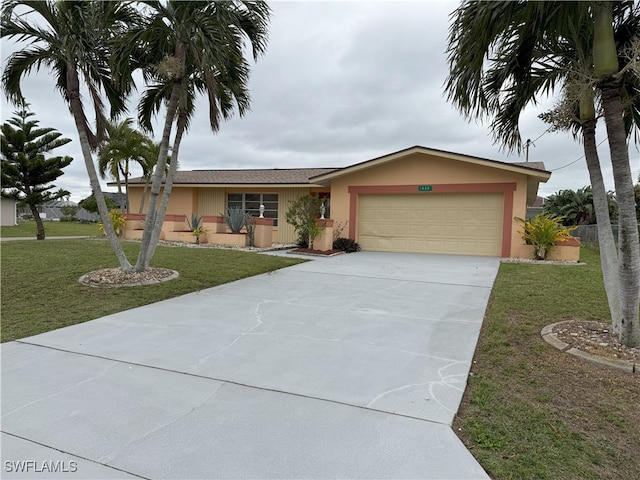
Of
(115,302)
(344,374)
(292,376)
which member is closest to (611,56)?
(344,374)

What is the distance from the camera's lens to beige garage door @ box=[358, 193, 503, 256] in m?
13.6

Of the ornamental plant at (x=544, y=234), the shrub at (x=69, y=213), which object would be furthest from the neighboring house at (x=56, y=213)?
the ornamental plant at (x=544, y=234)

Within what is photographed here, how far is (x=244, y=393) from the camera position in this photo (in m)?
3.32

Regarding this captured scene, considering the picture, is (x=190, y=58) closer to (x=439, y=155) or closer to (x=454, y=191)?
(x=439, y=155)

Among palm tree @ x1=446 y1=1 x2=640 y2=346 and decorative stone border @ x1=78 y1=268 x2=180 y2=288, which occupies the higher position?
palm tree @ x1=446 y1=1 x2=640 y2=346

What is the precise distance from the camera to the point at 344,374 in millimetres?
3729

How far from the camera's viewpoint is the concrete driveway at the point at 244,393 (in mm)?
2426

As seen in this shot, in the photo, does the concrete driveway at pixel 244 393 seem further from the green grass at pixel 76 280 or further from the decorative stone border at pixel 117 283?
the decorative stone border at pixel 117 283

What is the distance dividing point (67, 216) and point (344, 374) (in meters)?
40.1

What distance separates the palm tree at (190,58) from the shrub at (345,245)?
7.11 metres

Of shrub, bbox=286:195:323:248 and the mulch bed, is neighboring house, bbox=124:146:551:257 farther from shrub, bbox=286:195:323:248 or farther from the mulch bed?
the mulch bed

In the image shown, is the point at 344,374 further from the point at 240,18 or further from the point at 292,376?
the point at 240,18

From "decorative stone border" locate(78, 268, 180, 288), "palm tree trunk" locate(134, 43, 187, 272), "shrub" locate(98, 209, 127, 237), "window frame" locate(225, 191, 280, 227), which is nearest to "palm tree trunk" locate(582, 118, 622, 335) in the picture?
"palm tree trunk" locate(134, 43, 187, 272)

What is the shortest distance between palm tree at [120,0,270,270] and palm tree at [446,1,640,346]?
168 inches
